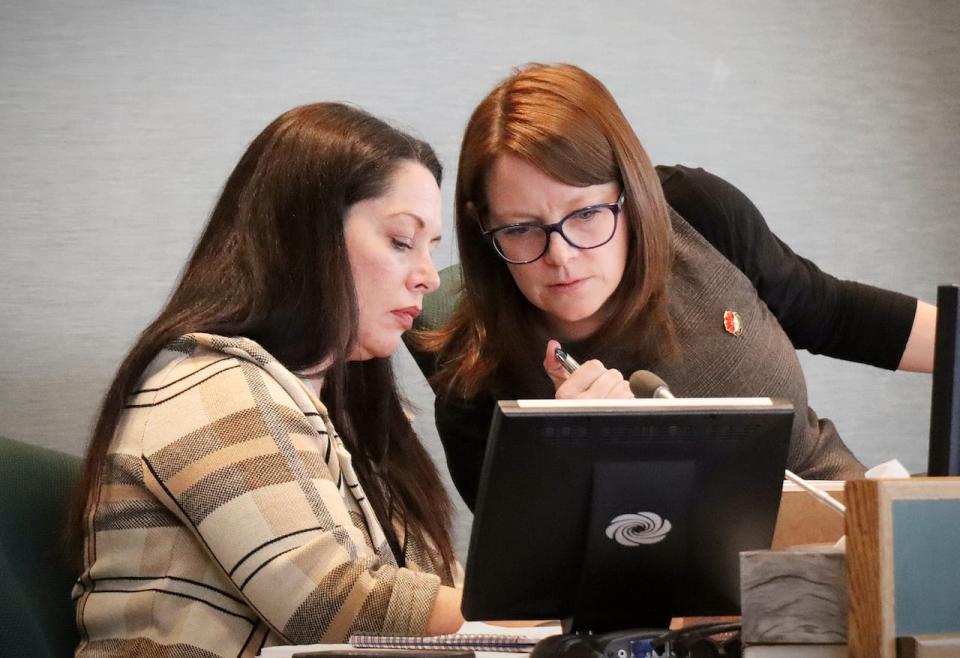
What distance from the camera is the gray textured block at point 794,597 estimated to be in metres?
0.85

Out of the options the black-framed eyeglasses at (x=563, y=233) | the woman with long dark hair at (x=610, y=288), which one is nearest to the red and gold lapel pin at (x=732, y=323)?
the woman with long dark hair at (x=610, y=288)

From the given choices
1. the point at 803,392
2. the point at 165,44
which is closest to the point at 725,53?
the point at 803,392

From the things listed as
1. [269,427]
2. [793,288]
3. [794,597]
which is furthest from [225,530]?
[793,288]

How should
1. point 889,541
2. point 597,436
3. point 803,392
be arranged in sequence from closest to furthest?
point 889,541 < point 597,436 < point 803,392

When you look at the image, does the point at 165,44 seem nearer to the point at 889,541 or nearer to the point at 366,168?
the point at 366,168

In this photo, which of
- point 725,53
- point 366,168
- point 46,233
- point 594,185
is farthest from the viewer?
point 725,53

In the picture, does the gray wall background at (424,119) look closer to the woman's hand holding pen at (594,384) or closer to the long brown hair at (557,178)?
the long brown hair at (557,178)

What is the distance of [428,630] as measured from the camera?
112 centimetres

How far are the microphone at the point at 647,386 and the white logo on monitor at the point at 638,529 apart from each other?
202mm

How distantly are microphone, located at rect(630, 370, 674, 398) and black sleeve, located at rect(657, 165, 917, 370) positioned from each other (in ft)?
2.24

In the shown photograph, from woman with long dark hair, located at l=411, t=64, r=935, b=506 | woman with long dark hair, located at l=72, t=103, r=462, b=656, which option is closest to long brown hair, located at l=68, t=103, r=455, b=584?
woman with long dark hair, located at l=72, t=103, r=462, b=656

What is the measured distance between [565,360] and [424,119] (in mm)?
827

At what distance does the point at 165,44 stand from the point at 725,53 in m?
1.12

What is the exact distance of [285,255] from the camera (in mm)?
1335
